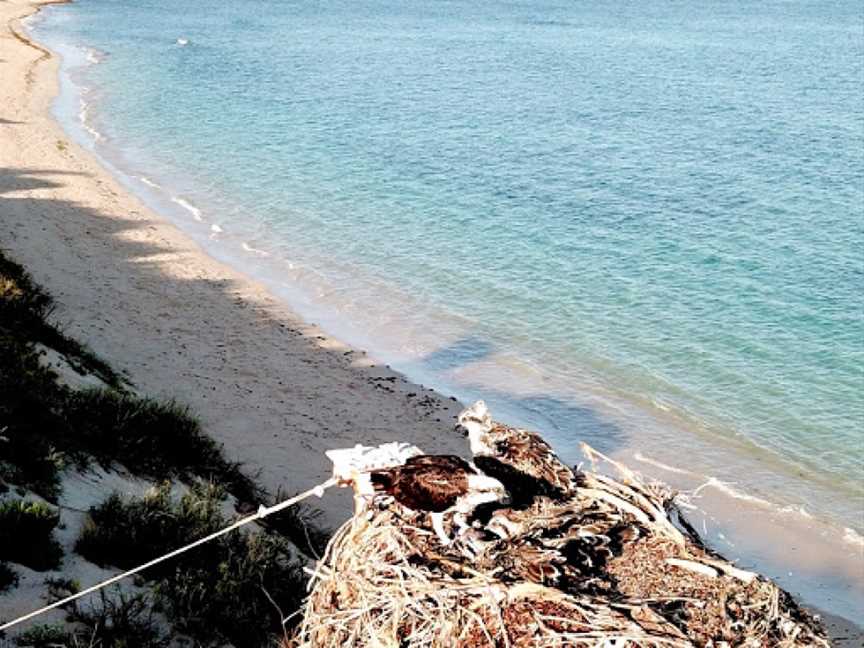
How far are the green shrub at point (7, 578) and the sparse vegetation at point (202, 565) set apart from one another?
0.61 m

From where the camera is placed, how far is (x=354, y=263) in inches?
938

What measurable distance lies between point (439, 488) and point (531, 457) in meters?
0.75

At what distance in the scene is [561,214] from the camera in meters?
28.8

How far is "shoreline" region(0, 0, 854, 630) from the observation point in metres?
13.8

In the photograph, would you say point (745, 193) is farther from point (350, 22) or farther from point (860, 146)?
point (350, 22)

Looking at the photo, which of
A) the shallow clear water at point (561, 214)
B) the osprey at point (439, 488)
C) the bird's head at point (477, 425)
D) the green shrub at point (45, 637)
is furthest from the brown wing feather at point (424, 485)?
the shallow clear water at point (561, 214)

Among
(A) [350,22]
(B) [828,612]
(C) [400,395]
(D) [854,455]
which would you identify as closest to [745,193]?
(D) [854,455]

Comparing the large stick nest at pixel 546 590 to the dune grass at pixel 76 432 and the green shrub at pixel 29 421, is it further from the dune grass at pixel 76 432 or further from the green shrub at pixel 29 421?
the dune grass at pixel 76 432

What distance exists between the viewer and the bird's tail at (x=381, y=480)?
4246mm

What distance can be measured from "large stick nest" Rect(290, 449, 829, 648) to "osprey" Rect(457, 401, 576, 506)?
0.64 feet

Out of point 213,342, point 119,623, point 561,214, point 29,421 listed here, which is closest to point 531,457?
point 119,623

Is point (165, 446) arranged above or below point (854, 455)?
above

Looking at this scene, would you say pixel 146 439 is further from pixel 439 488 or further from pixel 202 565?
pixel 439 488

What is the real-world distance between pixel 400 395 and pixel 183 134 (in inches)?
933
